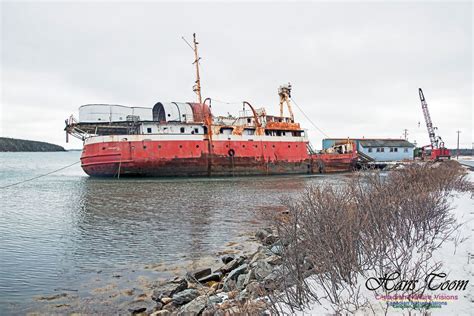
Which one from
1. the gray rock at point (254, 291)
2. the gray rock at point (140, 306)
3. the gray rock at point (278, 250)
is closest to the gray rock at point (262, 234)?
the gray rock at point (278, 250)

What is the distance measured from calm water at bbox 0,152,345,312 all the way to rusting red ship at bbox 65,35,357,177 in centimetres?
946

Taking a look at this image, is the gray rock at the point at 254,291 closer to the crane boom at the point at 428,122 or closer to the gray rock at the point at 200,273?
A: the gray rock at the point at 200,273

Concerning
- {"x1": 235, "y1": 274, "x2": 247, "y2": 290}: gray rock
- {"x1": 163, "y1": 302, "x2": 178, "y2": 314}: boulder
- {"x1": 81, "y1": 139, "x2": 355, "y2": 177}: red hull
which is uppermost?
{"x1": 81, "y1": 139, "x2": 355, "y2": 177}: red hull

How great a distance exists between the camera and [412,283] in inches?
140

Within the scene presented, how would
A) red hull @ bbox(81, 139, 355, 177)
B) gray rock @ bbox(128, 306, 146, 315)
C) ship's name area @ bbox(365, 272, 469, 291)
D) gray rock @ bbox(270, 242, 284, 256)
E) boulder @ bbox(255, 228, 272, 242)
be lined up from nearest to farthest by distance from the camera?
ship's name area @ bbox(365, 272, 469, 291) < gray rock @ bbox(270, 242, 284, 256) < gray rock @ bbox(128, 306, 146, 315) < boulder @ bbox(255, 228, 272, 242) < red hull @ bbox(81, 139, 355, 177)

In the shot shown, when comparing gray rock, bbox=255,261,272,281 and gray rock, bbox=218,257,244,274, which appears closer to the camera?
gray rock, bbox=255,261,272,281

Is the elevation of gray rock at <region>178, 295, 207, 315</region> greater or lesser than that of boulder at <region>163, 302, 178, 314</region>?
greater

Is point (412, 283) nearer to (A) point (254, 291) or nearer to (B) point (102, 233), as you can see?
(A) point (254, 291)

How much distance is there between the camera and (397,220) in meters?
5.23

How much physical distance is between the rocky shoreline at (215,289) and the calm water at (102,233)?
149cm

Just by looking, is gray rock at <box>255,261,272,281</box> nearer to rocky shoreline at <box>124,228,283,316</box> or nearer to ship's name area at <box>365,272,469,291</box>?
rocky shoreline at <box>124,228,283,316</box>

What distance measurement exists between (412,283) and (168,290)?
12.4 ft

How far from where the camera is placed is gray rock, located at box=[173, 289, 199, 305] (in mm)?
5176

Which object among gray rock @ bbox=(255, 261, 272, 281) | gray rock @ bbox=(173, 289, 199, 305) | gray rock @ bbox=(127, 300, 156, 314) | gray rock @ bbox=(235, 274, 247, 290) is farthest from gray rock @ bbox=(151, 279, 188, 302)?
gray rock @ bbox=(255, 261, 272, 281)
